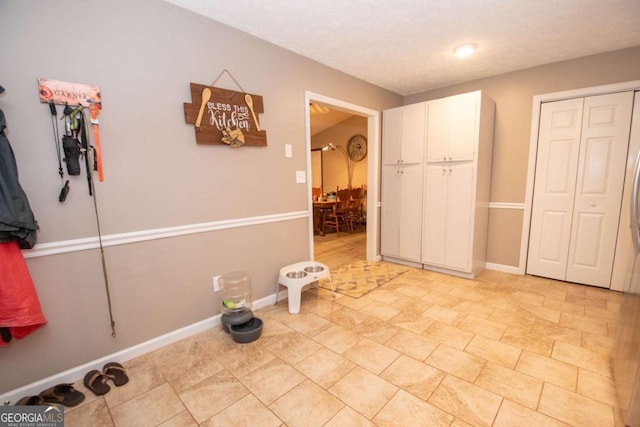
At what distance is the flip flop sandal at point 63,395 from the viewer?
1503mm

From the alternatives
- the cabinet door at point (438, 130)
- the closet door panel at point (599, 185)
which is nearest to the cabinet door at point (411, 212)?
the cabinet door at point (438, 130)

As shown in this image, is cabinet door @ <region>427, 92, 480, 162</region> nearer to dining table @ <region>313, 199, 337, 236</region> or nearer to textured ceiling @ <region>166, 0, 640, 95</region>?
textured ceiling @ <region>166, 0, 640, 95</region>

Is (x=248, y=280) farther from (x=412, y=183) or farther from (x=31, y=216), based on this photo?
(x=412, y=183)

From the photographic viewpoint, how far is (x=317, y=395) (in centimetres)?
155

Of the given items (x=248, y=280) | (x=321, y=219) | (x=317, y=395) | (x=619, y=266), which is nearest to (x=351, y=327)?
(x=317, y=395)

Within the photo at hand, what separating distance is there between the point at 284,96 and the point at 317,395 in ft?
7.76

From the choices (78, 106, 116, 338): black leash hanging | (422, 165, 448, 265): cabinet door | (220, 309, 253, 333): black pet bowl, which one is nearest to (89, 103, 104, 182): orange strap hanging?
(78, 106, 116, 338): black leash hanging

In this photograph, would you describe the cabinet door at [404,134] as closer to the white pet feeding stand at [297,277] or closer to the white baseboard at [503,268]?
the white baseboard at [503,268]

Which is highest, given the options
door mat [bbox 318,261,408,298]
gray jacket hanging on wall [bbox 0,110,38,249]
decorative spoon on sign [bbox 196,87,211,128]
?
decorative spoon on sign [bbox 196,87,211,128]

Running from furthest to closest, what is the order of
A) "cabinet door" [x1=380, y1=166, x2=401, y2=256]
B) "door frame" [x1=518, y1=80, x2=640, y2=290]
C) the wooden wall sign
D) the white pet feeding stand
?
"cabinet door" [x1=380, y1=166, x2=401, y2=256]
"door frame" [x1=518, y1=80, x2=640, y2=290]
the white pet feeding stand
the wooden wall sign

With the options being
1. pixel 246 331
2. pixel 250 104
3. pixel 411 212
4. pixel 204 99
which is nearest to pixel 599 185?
pixel 411 212

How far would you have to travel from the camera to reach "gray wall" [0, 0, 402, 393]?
1495 mm

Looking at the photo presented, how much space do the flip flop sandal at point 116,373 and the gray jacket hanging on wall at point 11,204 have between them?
0.89 metres

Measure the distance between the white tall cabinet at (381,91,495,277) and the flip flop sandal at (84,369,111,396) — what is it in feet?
10.4
